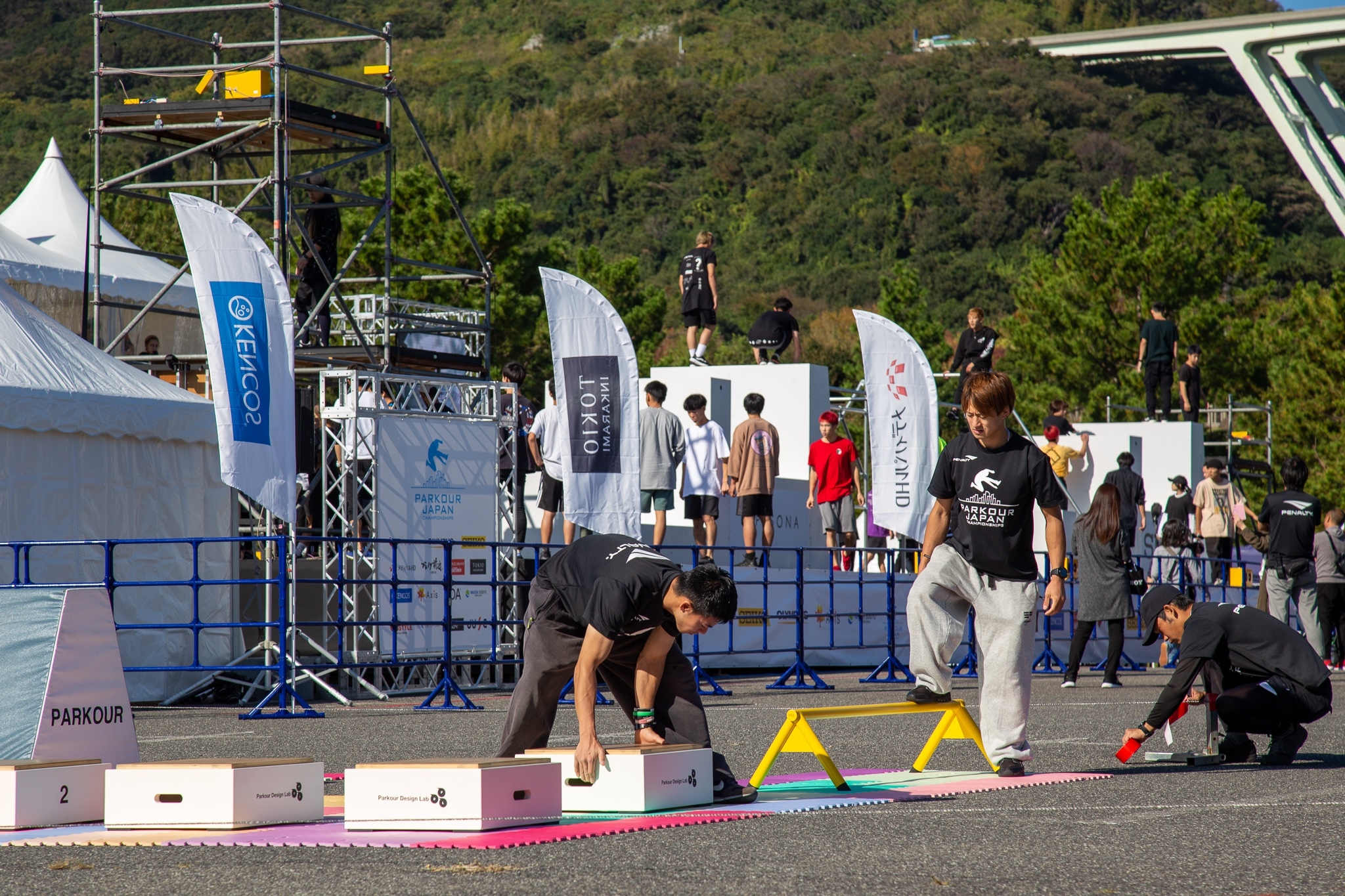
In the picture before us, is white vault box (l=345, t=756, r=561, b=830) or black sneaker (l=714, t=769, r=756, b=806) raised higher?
white vault box (l=345, t=756, r=561, b=830)

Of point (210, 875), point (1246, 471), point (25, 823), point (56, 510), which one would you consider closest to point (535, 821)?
point (210, 875)

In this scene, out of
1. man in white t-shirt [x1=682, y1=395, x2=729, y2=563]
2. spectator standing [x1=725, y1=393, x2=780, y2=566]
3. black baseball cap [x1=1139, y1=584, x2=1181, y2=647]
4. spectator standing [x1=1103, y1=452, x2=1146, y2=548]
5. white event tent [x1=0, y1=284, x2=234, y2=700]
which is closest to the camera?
black baseball cap [x1=1139, y1=584, x2=1181, y2=647]

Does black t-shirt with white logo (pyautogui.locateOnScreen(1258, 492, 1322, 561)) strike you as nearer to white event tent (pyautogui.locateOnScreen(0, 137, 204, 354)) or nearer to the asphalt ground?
the asphalt ground

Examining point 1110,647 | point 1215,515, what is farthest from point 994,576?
point 1215,515

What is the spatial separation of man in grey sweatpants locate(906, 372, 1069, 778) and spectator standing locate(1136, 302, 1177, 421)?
17.6 m

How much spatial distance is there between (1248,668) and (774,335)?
42.7ft

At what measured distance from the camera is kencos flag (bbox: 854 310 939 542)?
51.1ft

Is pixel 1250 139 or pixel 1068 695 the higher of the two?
pixel 1250 139

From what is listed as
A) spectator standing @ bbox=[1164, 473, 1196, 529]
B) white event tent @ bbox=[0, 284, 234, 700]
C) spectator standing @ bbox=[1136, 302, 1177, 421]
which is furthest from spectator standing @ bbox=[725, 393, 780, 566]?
spectator standing @ bbox=[1136, 302, 1177, 421]

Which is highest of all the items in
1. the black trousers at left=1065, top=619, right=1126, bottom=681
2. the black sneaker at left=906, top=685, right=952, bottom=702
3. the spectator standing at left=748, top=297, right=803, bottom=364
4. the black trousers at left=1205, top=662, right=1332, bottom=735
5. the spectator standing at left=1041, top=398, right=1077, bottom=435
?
the spectator standing at left=748, top=297, right=803, bottom=364

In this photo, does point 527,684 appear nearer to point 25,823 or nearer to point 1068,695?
point 25,823

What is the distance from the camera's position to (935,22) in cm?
10925

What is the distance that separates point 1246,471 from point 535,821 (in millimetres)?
26050

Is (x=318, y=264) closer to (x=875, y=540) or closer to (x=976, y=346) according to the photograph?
(x=875, y=540)
